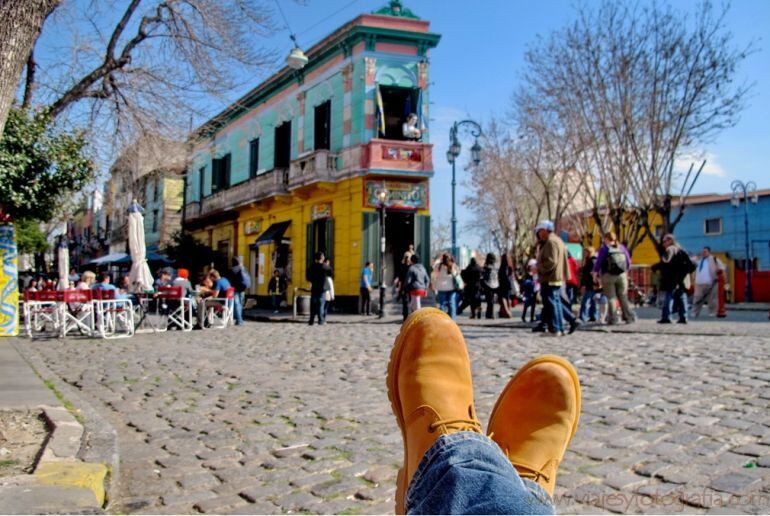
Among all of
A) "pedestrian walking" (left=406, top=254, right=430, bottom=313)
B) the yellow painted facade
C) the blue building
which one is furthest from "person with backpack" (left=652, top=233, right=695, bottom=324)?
the blue building

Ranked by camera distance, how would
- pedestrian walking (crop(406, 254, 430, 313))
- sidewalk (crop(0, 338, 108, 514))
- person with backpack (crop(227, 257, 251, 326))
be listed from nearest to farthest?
sidewalk (crop(0, 338, 108, 514)), pedestrian walking (crop(406, 254, 430, 313)), person with backpack (crop(227, 257, 251, 326))

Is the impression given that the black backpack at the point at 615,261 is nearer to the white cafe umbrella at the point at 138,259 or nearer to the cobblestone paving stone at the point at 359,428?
the cobblestone paving stone at the point at 359,428

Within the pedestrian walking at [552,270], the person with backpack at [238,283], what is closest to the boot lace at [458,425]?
the pedestrian walking at [552,270]

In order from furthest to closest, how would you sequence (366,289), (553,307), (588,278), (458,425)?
1. (366,289)
2. (588,278)
3. (553,307)
4. (458,425)

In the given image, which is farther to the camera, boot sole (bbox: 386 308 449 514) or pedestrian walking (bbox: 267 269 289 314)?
pedestrian walking (bbox: 267 269 289 314)

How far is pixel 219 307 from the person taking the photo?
46.3 ft

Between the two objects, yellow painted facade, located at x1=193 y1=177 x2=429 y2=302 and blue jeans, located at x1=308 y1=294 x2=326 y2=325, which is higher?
yellow painted facade, located at x1=193 y1=177 x2=429 y2=302

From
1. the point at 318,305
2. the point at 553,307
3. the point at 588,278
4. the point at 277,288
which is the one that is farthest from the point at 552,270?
the point at 277,288

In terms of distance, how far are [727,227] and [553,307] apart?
104 ft

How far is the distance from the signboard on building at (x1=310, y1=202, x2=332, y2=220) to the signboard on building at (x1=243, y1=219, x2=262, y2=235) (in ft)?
14.9

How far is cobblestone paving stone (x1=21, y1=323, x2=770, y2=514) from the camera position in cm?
276

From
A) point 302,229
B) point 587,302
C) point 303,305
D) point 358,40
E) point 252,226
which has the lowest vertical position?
point 303,305

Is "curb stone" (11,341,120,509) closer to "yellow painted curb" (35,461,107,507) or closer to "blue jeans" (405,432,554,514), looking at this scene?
"yellow painted curb" (35,461,107,507)

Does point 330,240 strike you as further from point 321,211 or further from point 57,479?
point 57,479
